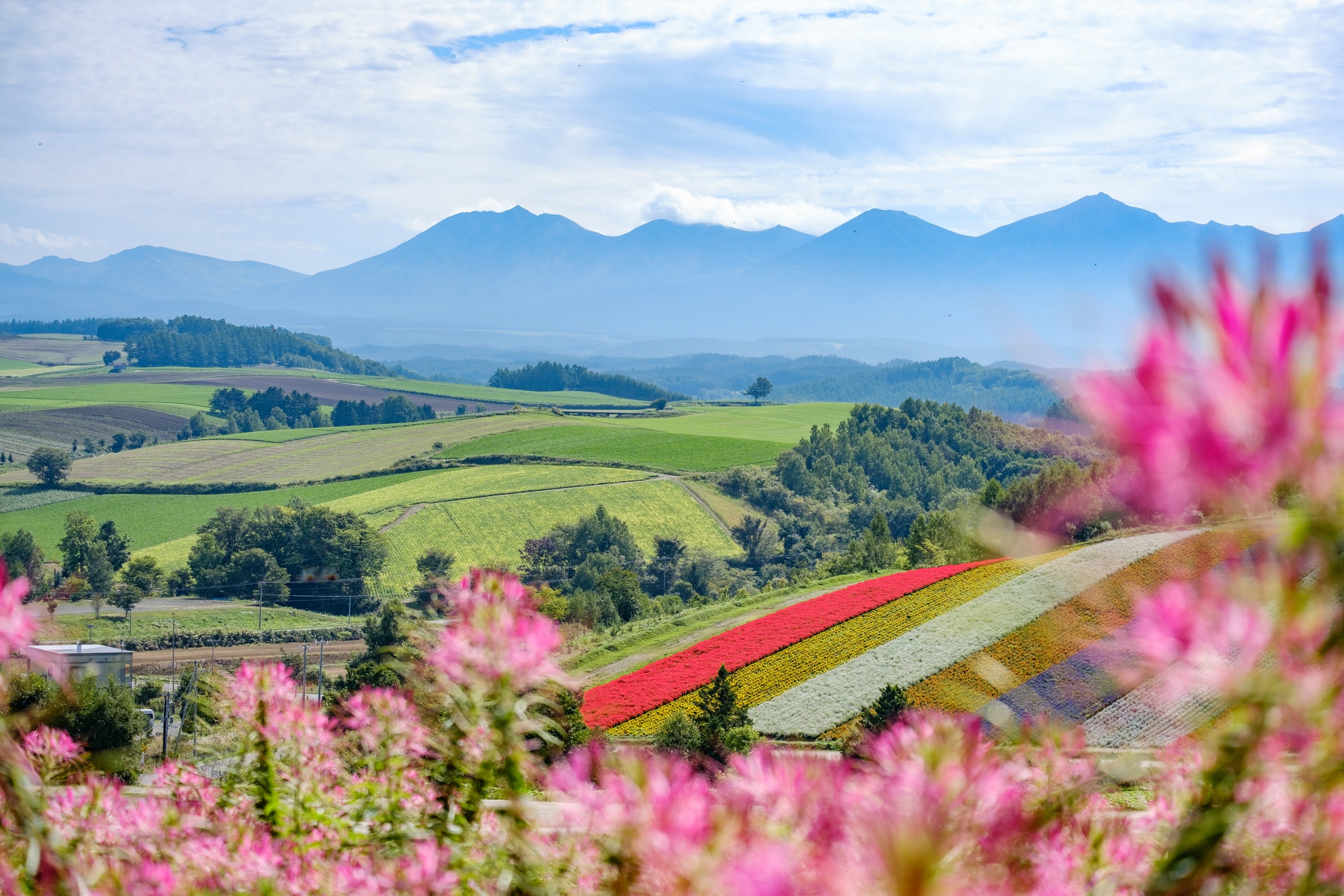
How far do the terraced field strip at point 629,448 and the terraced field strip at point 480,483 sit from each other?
12.6ft

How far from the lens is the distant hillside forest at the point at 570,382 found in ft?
527

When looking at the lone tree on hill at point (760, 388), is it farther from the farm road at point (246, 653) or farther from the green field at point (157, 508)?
the farm road at point (246, 653)

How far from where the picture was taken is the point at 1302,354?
42.8 inches

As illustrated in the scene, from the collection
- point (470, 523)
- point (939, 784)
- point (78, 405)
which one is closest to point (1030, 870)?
point (939, 784)

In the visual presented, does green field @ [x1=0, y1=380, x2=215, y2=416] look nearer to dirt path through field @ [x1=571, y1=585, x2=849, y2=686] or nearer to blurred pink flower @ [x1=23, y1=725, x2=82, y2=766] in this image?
dirt path through field @ [x1=571, y1=585, x2=849, y2=686]

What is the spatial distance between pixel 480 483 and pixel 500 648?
69.7 metres

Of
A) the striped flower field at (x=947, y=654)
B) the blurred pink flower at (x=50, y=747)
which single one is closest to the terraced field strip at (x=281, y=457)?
the striped flower field at (x=947, y=654)

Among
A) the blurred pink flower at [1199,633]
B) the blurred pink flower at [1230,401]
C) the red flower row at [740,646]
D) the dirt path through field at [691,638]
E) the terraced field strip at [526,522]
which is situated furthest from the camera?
the terraced field strip at [526,522]

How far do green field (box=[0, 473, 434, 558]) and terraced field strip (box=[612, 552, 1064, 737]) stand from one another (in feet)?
146

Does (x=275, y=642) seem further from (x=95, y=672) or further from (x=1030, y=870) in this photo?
(x=1030, y=870)

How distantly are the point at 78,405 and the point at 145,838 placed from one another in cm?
11447

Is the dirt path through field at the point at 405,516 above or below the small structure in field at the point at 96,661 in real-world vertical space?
below

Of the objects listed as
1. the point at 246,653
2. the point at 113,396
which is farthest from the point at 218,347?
the point at 246,653

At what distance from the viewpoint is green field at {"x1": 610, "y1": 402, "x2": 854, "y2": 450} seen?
96.0 meters
